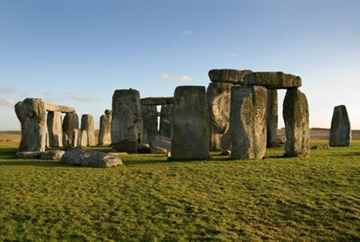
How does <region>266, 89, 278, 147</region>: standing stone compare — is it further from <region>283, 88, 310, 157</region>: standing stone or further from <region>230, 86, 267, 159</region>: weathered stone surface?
<region>230, 86, 267, 159</region>: weathered stone surface

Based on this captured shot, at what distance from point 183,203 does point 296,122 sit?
8.77 meters

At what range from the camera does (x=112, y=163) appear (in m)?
15.2

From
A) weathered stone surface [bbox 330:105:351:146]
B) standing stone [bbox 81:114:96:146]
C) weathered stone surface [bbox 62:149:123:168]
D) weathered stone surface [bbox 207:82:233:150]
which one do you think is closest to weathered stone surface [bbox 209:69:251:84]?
weathered stone surface [bbox 207:82:233:150]

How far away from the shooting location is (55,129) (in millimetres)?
27844

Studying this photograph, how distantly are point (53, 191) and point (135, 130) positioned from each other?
37.4ft

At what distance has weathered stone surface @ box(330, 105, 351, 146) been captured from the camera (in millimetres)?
25641

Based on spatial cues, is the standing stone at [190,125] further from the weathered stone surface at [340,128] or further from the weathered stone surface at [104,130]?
the weathered stone surface at [104,130]

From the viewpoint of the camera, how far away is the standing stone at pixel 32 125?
20.9 meters

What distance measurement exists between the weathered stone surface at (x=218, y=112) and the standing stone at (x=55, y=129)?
10.4 metres

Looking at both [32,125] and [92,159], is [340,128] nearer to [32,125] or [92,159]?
[92,159]

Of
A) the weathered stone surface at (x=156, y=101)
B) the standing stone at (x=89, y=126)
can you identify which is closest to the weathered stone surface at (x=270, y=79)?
the weathered stone surface at (x=156, y=101)

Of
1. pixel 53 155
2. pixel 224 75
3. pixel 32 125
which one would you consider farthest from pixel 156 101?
pixel 53 155

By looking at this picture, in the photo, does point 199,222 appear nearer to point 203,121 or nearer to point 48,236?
point 48,236

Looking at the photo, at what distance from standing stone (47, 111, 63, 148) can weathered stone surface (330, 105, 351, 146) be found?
16857 millimetres
